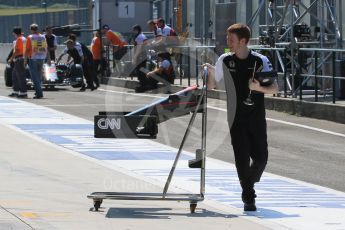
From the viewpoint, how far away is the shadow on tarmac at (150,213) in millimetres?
10039

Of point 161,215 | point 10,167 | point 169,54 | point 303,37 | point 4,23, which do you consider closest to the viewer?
point 161,215

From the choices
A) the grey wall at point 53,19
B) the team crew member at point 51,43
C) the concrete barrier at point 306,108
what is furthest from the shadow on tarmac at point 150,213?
the grey wall at point 53,19

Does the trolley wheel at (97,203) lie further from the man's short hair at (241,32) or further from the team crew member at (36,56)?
the team crew member at (36,56)

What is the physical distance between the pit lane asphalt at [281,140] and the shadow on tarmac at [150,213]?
4.36ft

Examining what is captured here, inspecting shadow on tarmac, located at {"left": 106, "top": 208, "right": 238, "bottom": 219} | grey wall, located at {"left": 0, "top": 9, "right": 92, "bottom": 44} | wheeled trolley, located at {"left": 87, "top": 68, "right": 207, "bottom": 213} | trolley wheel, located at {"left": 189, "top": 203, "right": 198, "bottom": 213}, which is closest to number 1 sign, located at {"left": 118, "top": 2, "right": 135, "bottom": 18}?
grey wall, located at {"left": 0, "top": 9, "right": 92, "bottom": 44}

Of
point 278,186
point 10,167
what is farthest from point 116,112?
point 10,167

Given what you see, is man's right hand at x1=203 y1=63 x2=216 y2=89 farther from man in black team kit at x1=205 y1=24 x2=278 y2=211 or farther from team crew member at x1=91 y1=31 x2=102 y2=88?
team crew member at x1=91 y1=31 x2=102 y2=88

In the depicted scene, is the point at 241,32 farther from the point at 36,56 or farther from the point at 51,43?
the point at 51,43

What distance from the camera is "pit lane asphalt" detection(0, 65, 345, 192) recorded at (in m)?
13.4

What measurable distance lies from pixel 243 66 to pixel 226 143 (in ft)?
22.8

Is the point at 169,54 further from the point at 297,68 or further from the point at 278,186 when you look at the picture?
the point at 278,186

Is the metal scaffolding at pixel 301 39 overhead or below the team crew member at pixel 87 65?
overhead

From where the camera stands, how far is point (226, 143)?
56.7 feet

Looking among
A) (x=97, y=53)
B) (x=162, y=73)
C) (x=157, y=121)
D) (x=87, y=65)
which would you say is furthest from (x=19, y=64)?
(x=157, y=121)
